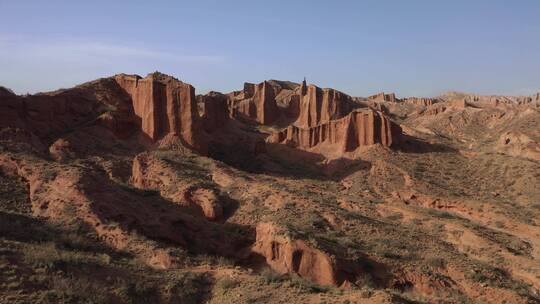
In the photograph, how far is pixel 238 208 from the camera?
28344 mm

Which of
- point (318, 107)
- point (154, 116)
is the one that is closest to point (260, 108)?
point (318, 107)

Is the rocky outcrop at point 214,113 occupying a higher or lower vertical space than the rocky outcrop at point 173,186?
higher

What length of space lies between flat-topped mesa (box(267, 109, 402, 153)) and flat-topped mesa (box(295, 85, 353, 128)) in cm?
1831

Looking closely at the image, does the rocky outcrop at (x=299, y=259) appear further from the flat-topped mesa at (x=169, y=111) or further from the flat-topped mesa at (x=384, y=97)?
the flat-topped mesa at (x=384, y=97)

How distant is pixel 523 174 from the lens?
132 ft

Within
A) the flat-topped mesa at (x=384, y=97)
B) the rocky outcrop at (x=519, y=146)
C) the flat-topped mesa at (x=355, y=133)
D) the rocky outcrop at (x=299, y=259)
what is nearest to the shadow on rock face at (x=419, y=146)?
the flat-topped mesa at (x=355, y=133)

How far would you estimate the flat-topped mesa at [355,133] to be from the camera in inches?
1750

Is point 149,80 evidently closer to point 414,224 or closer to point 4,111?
point 4,111

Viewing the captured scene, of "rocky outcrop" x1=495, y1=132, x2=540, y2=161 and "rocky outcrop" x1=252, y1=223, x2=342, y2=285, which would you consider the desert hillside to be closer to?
"rocky outcrop" x1=252, y1=223, x2=342, y2=285

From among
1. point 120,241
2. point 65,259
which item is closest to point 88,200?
point 120,241

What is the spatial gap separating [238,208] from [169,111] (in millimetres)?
13250

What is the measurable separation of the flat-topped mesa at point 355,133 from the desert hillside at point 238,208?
0.39ft

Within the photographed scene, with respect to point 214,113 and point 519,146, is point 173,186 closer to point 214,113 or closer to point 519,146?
point 214,113

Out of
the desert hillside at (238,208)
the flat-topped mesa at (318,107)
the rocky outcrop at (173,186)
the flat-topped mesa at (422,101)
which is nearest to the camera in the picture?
the desert hillside at (238,208)
